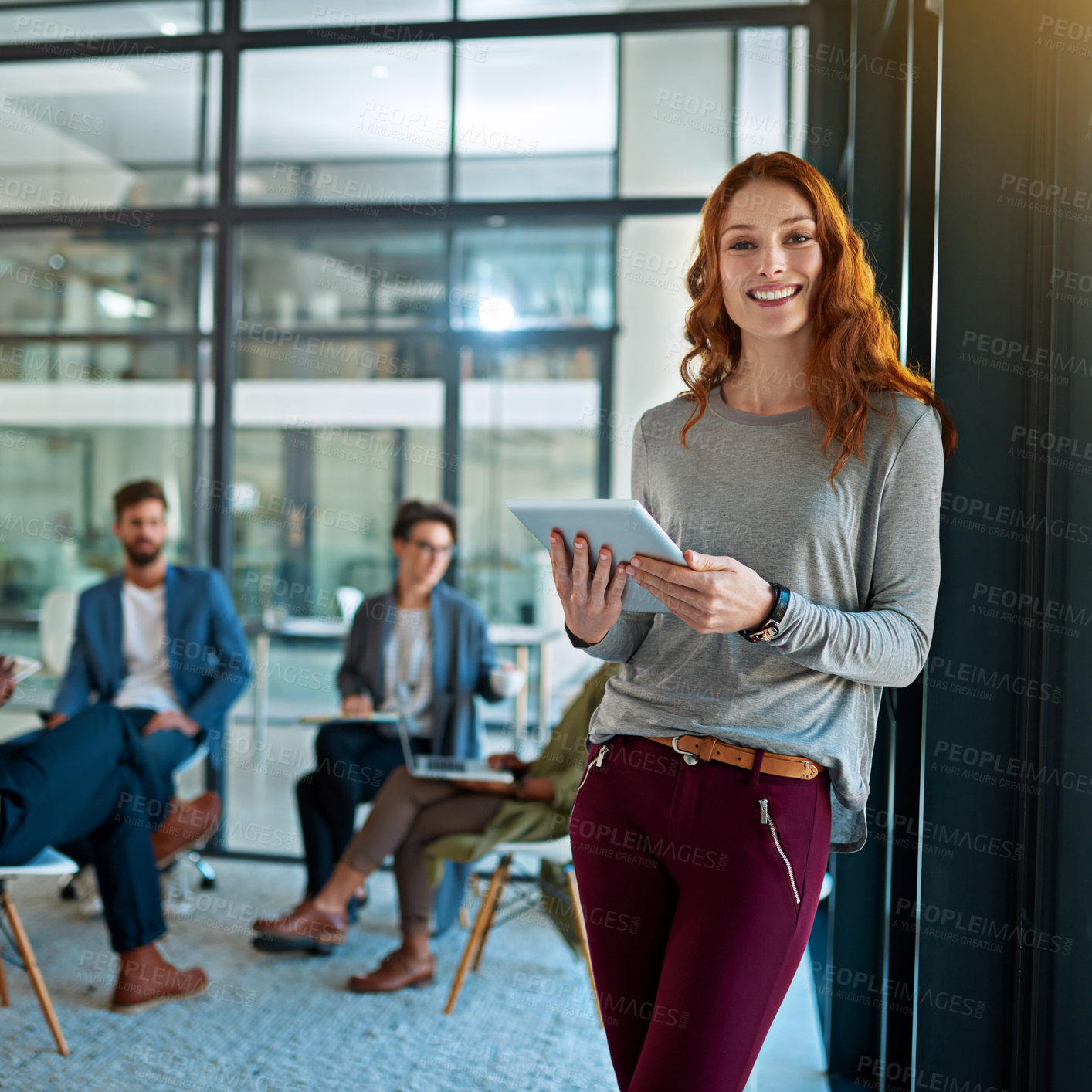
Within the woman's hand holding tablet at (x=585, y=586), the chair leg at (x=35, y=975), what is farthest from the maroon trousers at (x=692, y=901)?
the chair leg at (x=35, y=975)

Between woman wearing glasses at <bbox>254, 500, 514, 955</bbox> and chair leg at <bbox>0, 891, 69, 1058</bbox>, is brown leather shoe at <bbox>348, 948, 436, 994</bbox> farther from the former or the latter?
chair leg at <bbox>0, 891, 69, 1058</bbox>

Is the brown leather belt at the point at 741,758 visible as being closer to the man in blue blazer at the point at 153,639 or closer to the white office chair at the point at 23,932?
the white office chair at the point at 23,932

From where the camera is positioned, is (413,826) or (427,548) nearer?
(413,826)

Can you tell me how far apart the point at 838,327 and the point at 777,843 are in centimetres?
62

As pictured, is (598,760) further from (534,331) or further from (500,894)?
(534,331)

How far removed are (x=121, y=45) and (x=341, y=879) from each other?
10.8 ft

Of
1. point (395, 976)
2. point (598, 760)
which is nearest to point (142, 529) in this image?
point (395, 976)

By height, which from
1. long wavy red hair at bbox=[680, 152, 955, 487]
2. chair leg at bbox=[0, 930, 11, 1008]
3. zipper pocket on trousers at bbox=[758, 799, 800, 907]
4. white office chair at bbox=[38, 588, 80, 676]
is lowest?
chair leg at bbox=[0, 930, 11, 1008]

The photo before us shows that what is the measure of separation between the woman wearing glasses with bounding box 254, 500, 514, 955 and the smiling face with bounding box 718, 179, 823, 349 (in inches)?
82.1

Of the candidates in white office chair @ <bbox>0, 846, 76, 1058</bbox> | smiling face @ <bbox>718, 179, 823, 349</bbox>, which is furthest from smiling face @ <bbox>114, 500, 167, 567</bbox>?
smiling face @ <bbox>718, 179, 823, 349</bbox>

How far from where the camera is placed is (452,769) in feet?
9.21

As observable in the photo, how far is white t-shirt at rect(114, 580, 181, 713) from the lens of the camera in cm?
333

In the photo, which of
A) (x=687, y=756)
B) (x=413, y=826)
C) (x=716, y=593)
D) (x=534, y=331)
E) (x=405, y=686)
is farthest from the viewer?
(x=534, y=331)

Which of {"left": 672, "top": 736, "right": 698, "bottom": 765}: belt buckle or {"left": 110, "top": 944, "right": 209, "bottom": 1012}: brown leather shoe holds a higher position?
{"left": 672, "top": 736, "right": 698, "bottom": 765}: belt buckle
